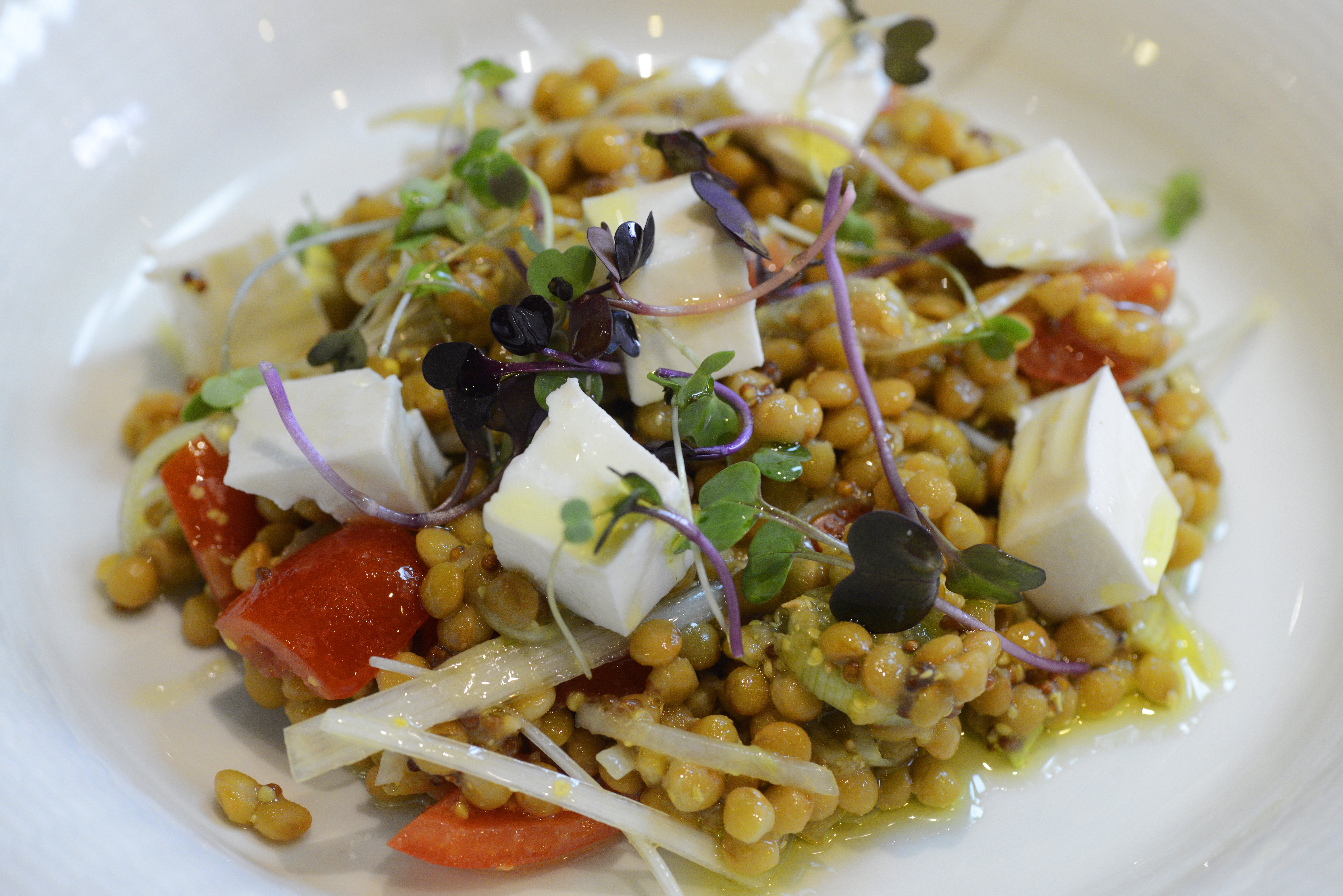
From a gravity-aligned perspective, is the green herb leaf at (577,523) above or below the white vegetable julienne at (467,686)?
above

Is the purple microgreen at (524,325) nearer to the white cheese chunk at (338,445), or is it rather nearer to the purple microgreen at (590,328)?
the purple microgreen at (590,328)

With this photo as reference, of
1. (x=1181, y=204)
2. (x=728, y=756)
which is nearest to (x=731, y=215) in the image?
(x=728, y=756)

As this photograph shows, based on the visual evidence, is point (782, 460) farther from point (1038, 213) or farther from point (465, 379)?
point (1038, 213)

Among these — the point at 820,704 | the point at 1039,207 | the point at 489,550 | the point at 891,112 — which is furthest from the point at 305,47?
the point at 820,704

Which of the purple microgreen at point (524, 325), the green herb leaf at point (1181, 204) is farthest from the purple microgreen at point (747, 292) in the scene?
the green herb leaf at point (1181, 204)

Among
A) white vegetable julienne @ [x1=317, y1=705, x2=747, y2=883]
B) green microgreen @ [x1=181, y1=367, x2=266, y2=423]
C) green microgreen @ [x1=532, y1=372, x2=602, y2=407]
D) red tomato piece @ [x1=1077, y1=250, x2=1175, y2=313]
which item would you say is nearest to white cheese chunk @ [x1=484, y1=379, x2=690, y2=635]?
green microgreen @ [x1=532, y1=372, x2=602, y2=407]

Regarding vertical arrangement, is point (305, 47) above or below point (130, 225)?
above

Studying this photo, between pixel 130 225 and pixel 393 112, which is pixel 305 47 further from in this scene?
pixel 130 225

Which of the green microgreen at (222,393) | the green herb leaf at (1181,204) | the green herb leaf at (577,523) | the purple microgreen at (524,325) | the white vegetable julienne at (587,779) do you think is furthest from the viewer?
the green herb leaf at (1181,204)
